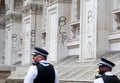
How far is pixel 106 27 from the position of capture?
1691cm

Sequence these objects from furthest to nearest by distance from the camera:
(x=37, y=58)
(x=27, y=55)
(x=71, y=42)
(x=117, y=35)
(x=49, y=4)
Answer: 1. (x=27, y=55)
2. (x=49, y=4)
3. (x=71, y=42)
4. (x=117, y=35)
5. (x=37, y=58)

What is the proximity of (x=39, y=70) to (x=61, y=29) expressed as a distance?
1335 centimetres

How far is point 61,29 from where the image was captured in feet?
69.4

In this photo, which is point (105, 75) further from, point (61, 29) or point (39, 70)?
point (61, 29)

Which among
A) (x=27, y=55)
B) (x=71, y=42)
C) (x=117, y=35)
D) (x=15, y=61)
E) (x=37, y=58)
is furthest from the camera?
(x=15, y=61)

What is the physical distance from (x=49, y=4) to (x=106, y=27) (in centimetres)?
614

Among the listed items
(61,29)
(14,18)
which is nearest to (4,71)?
(61,29)

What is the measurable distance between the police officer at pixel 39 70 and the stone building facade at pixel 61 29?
8300 mm

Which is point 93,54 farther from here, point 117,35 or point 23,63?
point 23,63

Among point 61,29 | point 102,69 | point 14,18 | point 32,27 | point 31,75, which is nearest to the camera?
point 102,69

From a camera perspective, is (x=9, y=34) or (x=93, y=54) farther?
(x=9, y=34)

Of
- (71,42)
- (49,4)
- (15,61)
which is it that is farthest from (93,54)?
(15,61)

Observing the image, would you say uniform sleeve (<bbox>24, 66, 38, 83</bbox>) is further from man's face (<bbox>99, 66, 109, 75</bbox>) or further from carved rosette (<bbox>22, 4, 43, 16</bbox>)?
carved rosette (<bbox>22, 4, 43, 16</bbox>)

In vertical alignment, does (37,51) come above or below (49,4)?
below
